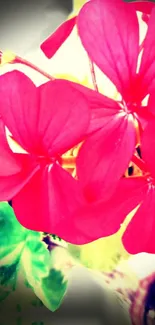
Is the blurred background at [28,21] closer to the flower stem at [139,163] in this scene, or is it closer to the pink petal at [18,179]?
the pink petal at [18,179]

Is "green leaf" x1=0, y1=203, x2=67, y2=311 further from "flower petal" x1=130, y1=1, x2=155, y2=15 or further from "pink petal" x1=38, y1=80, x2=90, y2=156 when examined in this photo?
"flower petal" x1=130, y1=1, x2=155, y2=15

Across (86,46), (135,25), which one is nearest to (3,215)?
(86,46)

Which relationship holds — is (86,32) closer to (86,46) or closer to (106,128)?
(86,46)

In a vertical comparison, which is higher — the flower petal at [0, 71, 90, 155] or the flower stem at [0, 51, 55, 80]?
the flower stem at [0, 51, 55, 80]

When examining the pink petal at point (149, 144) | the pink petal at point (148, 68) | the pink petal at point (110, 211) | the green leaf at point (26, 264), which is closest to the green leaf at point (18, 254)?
the green leaf at point (26, 264)

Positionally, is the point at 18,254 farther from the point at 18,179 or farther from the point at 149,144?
the point at 149,144

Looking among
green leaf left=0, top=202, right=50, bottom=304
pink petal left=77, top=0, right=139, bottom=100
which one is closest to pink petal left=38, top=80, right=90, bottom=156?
pink petal left=77, top=0, right=139, bottom=100
